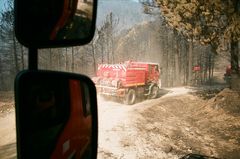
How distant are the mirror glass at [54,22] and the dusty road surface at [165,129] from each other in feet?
19.6

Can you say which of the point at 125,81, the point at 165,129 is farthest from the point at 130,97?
the point at 165,129

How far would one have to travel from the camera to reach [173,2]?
18.8 meters

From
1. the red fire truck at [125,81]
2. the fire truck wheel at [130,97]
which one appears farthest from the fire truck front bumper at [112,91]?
the fire truck wheel at [130,97]

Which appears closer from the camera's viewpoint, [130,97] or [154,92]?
[130,97]

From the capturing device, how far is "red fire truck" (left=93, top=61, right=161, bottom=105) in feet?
70.7

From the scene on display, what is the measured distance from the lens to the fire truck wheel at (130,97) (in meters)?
21.6

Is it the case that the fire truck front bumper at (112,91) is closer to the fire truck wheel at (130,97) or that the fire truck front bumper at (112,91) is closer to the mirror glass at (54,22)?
the fire truck wheel at (130,97)

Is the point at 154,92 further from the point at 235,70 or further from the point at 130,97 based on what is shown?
the point at 235,70

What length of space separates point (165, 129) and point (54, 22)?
1407cm

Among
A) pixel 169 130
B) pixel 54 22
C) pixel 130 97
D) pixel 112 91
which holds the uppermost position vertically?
pixel 54 22

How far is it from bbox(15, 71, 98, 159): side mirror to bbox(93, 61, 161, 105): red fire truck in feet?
64.2

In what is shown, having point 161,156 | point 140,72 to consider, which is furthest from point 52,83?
point 140,72

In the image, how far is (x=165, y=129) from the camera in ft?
49.8

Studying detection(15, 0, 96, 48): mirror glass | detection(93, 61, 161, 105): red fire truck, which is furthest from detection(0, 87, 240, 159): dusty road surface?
detection(15, 0, 96, 48): mirror glass
